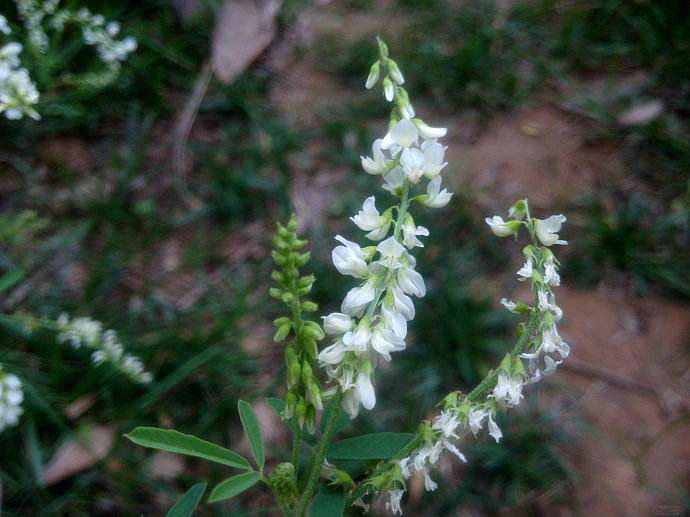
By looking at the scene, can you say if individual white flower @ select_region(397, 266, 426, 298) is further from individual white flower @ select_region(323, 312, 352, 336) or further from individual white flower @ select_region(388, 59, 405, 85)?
individual white flower @ select_region(388, 59, 405, 85)

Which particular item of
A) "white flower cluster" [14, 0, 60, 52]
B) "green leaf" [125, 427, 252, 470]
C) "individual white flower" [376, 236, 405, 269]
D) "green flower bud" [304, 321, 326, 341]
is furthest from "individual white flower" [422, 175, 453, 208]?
"white flower cluster" [14, 0, 60, 52]

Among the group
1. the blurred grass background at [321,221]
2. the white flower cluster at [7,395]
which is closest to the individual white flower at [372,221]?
the white flower cluster at [7,395]

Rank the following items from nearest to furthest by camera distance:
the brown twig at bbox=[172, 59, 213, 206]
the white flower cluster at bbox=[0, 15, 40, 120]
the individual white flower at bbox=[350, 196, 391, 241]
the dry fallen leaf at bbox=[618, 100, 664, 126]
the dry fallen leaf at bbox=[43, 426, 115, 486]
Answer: the individual white flower at bbox=[350, 196, 391, 241]
the white flower cluster at bbox=[0, 15, 40, 120]
the dry fallen leaf at bbox=[43, 426, 115, 486]
the brown twig at bbox=[172, 59, 213, 206]
the dry fallen leaf at bbox=[618, 100, 664, 126]

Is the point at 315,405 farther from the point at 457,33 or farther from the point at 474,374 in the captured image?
the point at 457,33

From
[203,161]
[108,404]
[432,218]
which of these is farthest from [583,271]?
[108,404]

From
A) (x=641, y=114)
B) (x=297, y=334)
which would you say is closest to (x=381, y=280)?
(x=297, y=334)

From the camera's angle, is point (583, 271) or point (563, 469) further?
point (583, 271)

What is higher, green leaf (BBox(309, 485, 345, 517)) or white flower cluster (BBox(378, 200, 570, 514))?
white flower cluster (BBox(378, 200, 570, 514))
